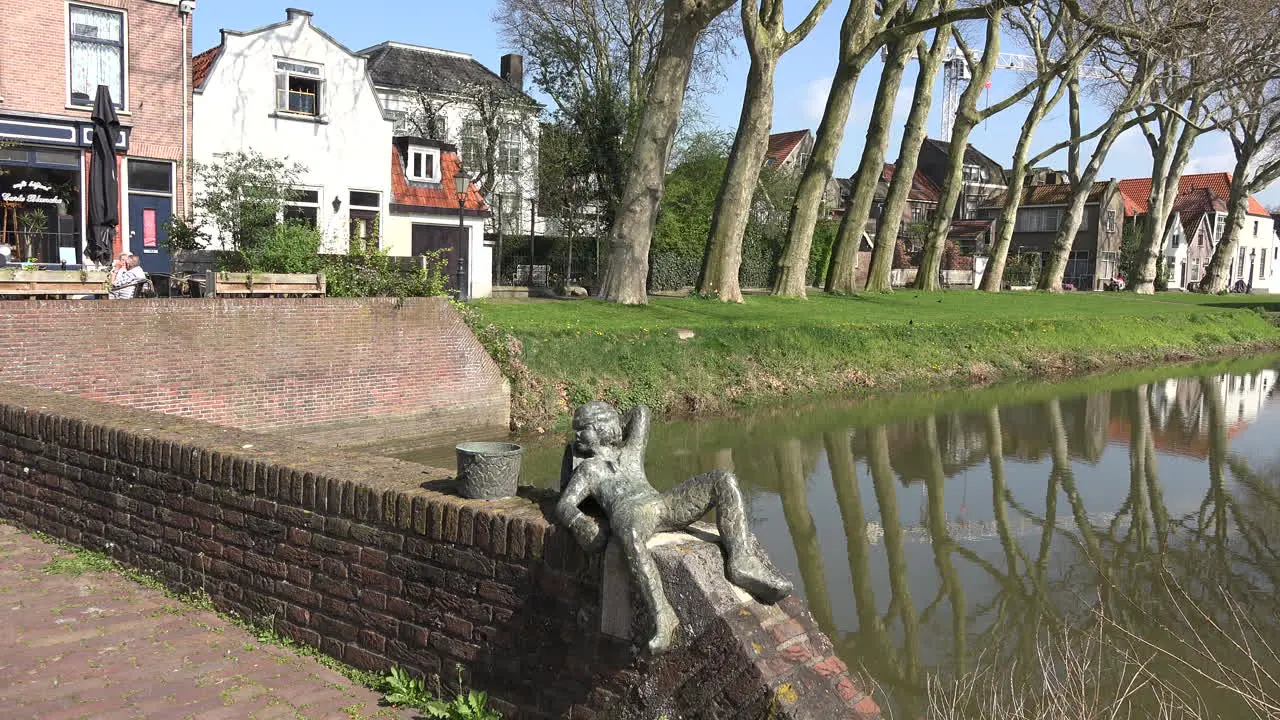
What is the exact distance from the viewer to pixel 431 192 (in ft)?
96.5

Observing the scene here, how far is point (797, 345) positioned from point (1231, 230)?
38753mm

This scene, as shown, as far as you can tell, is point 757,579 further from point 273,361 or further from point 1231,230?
point 1231,230

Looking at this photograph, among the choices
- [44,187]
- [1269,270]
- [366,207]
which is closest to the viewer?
[44,187]

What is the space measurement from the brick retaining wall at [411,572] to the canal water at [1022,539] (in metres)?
1.65

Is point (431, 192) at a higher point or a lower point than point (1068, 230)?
lower

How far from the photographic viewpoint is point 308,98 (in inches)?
1054

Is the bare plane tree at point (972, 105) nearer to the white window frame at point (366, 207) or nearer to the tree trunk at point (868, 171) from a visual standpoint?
the tree trunk at point (868, 171)

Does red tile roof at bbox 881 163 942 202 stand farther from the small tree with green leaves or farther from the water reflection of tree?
the water reflection of tree

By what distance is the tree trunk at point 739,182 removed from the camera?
2504cm

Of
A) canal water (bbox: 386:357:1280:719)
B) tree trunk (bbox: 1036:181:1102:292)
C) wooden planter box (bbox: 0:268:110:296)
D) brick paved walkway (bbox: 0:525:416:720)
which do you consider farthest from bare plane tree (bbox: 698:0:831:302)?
tree trunk (bbox: 1036:181:1102:292)

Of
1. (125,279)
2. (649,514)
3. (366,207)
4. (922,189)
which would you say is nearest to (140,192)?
(366,207)

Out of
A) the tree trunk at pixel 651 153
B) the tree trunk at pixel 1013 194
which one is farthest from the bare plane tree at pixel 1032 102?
the tree trunk at pixel 651 153

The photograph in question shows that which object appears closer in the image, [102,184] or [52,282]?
[52,282]

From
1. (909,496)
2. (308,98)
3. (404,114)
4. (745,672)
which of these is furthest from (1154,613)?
(404,114)
